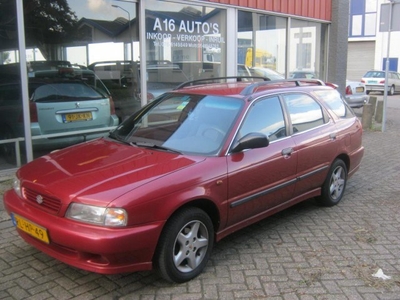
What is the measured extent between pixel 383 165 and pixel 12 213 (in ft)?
21.8

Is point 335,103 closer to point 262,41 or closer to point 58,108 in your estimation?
point 58,108

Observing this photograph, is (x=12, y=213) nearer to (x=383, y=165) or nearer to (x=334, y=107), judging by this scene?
(x=334, y=107)

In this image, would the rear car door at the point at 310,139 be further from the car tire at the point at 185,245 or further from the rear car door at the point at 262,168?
the car tire at the point at 185,245

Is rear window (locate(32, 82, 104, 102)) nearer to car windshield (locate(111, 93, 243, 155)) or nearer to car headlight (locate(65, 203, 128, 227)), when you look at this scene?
car windshield (locate(111, 93, 243, 155))

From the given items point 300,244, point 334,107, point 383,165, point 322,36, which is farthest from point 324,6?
point 300,244

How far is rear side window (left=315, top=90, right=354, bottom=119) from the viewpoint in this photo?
226 inches

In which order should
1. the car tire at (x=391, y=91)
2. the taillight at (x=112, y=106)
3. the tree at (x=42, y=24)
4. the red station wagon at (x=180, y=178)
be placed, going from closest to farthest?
1. the red station wagon at (x=180, y=178)
2. the tree at (x=42, y=24)
3. the taillight at (x=112, y=106)
4. the car tire at (x=391, y=91)

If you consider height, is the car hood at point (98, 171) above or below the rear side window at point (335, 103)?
below

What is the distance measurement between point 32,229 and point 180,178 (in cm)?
125

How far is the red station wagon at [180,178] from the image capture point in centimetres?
326

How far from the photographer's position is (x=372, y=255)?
14.0 ft

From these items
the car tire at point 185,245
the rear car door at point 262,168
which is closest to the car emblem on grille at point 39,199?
the car tire at point 185,245

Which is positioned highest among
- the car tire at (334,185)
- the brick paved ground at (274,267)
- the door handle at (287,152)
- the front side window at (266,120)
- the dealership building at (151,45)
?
the dealership building at (151,45)

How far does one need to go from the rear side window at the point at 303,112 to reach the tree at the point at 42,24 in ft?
13.3
